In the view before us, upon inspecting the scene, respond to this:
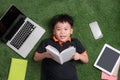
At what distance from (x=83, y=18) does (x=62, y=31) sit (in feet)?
0.95

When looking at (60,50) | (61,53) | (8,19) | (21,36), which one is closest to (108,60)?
(60,50)

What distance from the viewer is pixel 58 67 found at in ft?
7.07

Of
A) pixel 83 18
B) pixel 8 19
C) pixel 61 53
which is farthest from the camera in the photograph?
pixel 83 18

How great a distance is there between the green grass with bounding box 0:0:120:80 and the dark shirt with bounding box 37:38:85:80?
67 mm

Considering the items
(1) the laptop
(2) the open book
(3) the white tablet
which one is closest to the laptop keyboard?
(1) the laptop

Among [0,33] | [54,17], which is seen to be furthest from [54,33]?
[0,33]

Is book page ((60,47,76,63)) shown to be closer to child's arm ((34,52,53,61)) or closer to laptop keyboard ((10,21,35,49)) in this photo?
child's arm ((34,52,53,61))

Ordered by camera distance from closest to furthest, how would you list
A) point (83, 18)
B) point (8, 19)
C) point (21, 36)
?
point (8, 19) < point (21, 36) < point (83, 18)

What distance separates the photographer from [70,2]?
237cm

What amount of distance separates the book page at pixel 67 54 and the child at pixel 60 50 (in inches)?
2.9

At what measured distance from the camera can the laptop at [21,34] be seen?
2189mm

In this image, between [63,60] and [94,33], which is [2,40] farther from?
[94,33]

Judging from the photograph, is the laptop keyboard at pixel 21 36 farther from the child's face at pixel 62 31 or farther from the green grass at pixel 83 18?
the child's face at pixel 62 31

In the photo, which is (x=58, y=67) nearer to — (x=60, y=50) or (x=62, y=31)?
(x=60, y=50)
